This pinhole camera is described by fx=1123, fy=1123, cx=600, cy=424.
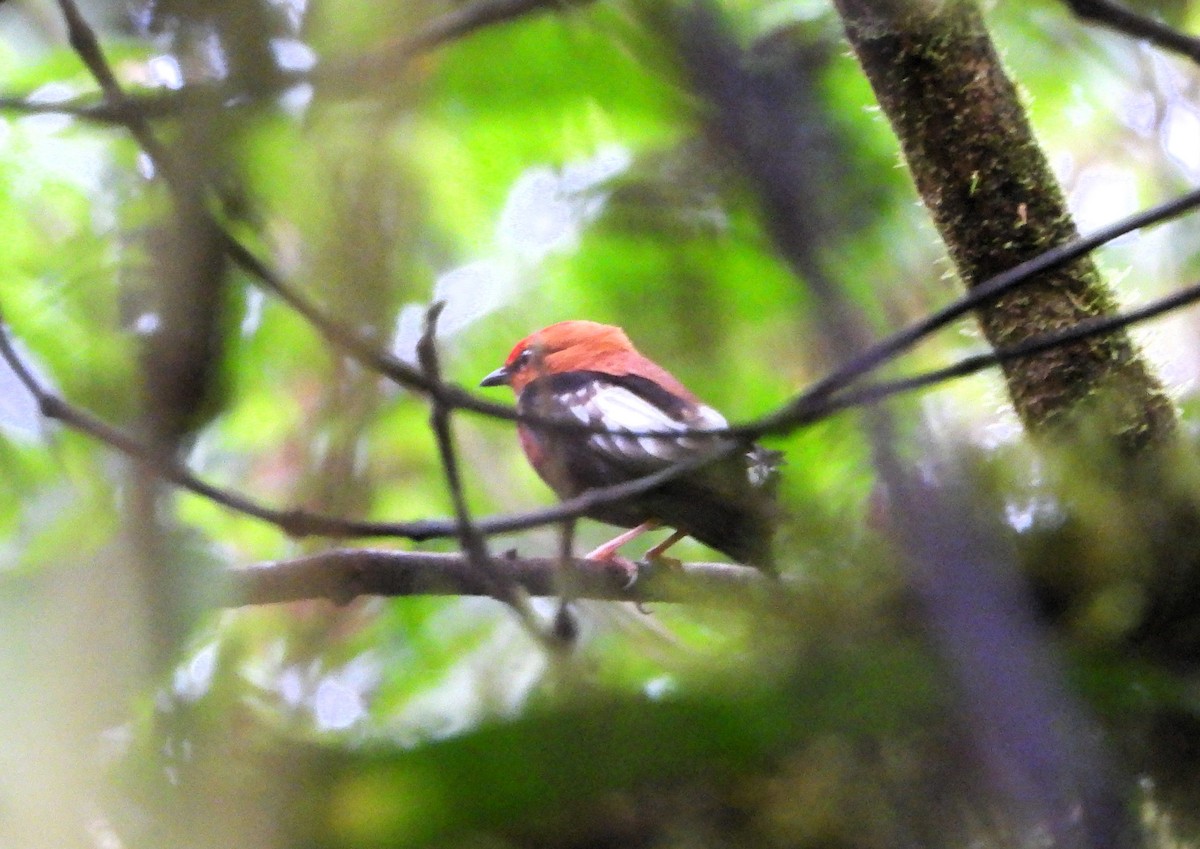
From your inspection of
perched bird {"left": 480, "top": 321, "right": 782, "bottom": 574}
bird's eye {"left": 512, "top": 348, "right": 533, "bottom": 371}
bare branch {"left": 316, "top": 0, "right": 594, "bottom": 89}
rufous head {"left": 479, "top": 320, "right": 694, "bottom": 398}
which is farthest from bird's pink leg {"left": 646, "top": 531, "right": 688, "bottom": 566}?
bare branch {"left": 316, "top": 0, "right": 594, "bottom": 89}

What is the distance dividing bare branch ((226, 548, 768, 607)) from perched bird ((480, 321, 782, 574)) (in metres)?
0.02

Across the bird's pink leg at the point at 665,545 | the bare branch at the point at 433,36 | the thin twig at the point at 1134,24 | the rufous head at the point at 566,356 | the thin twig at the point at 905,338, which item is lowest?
the thin twig at the point at 905,338

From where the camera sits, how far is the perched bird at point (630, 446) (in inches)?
26.4

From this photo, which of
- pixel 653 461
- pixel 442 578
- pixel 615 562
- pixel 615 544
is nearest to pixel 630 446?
pixel 653 461

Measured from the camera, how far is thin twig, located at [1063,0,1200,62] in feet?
2.14

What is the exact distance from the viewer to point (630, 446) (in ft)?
3.84

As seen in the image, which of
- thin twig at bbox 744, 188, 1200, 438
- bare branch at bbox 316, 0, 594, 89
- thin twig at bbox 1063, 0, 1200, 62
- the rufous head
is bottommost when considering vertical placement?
thin twig at bbox 744, 188, 1200, 438

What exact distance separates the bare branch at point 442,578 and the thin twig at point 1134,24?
1.27 ft

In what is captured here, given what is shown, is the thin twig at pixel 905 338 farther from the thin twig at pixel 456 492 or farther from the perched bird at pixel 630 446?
the thin twig at pixel 456 492

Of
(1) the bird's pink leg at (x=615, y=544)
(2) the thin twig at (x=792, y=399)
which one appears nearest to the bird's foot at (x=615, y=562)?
(1) the bird's pink leg at (x=615, y=544)

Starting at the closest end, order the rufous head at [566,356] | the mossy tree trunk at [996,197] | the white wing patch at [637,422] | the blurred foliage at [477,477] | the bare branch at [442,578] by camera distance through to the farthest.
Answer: the blurred foliage at [477,477], the bare branch at [442,578], the mossy tree trunk at [996,197], the white wing patch at [637,422], the rufous head at [566,356]

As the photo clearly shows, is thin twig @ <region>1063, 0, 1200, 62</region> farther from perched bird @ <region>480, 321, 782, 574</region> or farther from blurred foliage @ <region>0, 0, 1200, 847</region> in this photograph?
perched bird @ <region>480, 321, 782, 574</region>

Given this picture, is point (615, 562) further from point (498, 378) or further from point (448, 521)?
point (498, 378)

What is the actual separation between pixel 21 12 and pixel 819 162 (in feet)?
2.26
